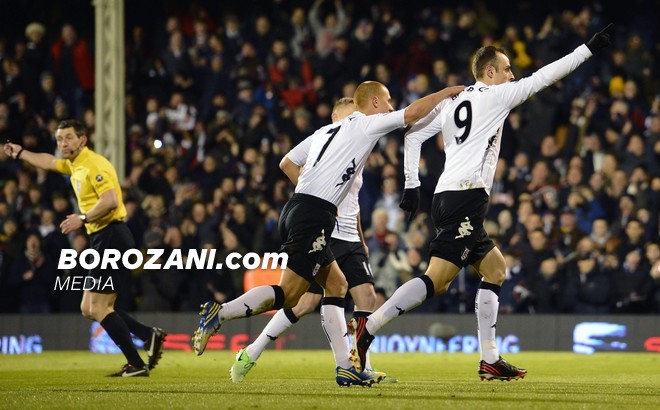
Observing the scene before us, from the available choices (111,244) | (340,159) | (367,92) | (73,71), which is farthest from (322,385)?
(73,71)

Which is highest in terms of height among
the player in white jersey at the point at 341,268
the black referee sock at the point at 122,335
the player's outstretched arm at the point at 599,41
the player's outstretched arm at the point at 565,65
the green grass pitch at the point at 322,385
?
the player's outstretched arm at the point at 599,41

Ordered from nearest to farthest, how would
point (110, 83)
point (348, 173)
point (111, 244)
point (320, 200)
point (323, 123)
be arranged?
point (320, 200), point (348, 173), point (111, 244), point (110, 83), point (323, 123)

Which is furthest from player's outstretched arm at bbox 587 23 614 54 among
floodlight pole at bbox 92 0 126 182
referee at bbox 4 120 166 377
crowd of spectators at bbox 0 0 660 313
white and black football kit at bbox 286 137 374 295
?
floodlight pole at bbox 92 0 126 182

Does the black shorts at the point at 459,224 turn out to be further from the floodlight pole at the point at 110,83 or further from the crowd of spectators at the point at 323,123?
the floodlight pole at the point at 110,83

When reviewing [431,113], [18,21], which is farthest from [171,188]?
[431,113]

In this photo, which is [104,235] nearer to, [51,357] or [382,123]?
[382,123]

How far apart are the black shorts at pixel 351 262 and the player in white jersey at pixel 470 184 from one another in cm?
68

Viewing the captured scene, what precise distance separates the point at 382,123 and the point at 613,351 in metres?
8.15

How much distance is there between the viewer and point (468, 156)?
8922 mm

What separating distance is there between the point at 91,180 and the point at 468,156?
369 centimetres

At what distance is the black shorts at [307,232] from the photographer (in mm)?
8469

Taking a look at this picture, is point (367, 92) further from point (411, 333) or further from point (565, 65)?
point (411, 333)

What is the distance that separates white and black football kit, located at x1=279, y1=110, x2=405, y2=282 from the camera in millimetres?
8484

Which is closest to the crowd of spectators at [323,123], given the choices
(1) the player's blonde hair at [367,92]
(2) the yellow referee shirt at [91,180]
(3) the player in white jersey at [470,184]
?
(2) the yellow referee shirt at [91,180]
